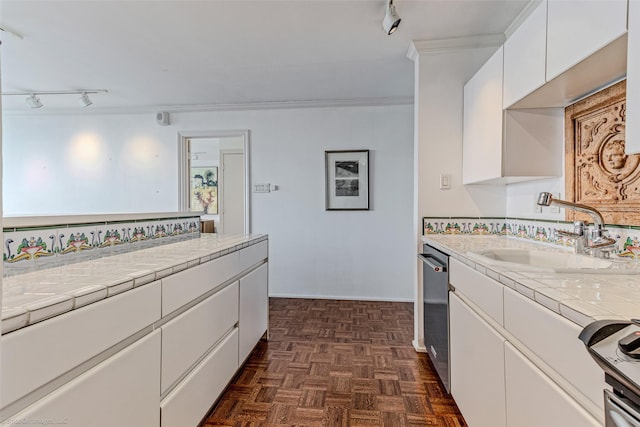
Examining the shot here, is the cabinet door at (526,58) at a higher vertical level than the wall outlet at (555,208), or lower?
higher

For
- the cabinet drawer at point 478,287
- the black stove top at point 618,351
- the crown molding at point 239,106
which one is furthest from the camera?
the crown molding at point 239,106

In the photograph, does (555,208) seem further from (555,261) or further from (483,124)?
(483,124)

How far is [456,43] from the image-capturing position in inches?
97.2

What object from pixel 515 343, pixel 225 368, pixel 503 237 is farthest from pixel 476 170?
pixel 225 368

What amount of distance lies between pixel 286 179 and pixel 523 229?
8.39ft

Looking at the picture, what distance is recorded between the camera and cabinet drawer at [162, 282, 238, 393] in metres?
1.27

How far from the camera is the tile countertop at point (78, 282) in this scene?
29.4 inches

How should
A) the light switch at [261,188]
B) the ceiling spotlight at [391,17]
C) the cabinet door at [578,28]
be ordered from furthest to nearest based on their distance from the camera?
the light switch at [261,188] < the ceiling spotlight at [391,17] < the cabinet door at [578,28]

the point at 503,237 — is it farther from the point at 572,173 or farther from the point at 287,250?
the point at 287,250

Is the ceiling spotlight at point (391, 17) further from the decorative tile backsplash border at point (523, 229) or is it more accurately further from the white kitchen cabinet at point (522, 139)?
the decorative tile backsplash border at point (523, 229)

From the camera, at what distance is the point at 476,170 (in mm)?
2266

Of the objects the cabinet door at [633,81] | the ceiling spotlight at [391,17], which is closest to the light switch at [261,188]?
the ceiling spotlight at [391,17]

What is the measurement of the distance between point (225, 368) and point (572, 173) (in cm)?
212

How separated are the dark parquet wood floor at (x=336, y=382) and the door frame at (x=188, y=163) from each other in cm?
A: 155
